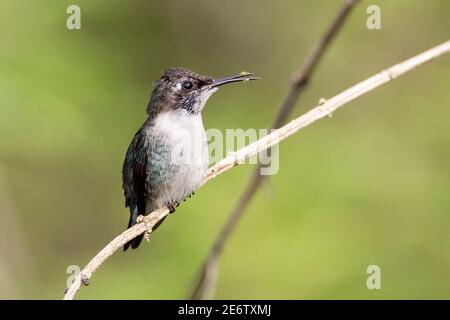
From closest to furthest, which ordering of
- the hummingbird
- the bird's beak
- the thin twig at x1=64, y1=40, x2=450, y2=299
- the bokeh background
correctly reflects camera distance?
the thin twig at x1=64, y1=40, x2=450, y2=299 < the bird's beak < the hummingbird < the bokeh background

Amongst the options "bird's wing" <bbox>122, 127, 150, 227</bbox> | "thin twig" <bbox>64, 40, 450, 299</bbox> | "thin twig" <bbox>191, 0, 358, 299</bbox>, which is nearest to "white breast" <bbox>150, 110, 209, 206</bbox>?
"bird's wing" <bbox>122, 127, 150, 227</bbox>

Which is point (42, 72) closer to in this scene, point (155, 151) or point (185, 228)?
point (155, 151)

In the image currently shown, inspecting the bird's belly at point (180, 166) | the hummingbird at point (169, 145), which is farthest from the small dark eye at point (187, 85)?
the bird's belly at point (180, 166)

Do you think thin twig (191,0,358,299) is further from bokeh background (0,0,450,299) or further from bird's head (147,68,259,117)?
bird's head (147,68,259,117)

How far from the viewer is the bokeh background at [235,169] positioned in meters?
5.95

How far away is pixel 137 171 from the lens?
592 centimetres

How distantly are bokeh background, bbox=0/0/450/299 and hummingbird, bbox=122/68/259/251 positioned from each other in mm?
524

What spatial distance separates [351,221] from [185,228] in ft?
4.65

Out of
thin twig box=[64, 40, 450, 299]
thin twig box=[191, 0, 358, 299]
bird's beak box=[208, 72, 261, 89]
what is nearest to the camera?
thin twig box=[64, 40, 450, 299]

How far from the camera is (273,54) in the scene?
898cm

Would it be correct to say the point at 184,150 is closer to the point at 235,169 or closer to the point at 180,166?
the point at 180,166

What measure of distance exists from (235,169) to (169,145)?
51.8 inches

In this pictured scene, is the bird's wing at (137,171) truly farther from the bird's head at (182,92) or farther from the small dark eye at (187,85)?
the small dark eye at (187,85)

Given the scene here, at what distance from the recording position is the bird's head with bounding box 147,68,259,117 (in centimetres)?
583
